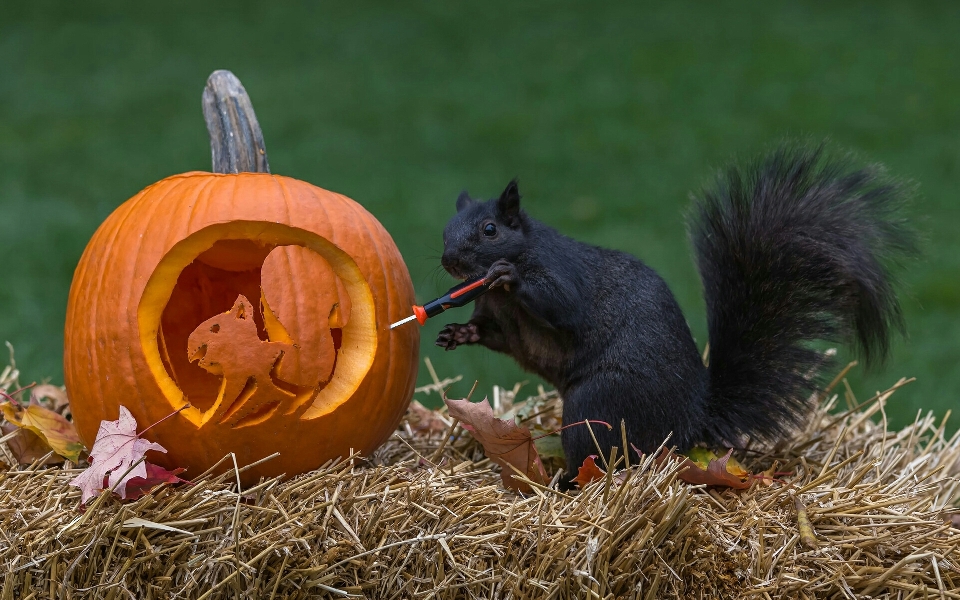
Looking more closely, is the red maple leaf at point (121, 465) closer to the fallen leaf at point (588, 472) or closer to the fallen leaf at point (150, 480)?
the fallen leaf at point (150, 480)

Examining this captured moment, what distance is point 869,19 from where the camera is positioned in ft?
31.0

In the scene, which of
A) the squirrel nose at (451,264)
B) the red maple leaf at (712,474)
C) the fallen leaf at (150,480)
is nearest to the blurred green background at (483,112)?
the squirrel nose at (451,264)

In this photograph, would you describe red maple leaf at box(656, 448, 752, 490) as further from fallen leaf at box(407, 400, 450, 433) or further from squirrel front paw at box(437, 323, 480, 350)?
fallen leaf at box(407, 400, 450, 433)

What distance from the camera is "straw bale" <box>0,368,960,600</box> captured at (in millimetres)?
1979

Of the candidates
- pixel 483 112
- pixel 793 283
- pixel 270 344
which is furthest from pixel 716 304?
pixel 483 112

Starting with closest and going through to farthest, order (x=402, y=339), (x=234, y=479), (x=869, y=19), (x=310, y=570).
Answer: (x=310, y=570), (x=234, y=479), (x=402, y=339), (x=869, y=19)

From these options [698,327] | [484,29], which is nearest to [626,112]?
[484,29]

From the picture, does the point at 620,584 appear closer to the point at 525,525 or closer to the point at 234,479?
the point at 525,525

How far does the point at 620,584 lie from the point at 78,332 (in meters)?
1.37

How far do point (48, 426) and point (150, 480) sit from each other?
23.0 inches

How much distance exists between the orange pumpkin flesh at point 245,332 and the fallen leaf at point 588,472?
1.67ft

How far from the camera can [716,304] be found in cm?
262

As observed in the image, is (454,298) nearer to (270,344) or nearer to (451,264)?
(451,264)

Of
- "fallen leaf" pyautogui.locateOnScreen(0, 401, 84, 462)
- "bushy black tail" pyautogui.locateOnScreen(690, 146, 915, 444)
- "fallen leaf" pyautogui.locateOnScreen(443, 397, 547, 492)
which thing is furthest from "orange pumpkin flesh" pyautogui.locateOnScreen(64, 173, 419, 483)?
"bushy black tail" pyautogui.locateOnScreen(690, 146, 915, 444)
